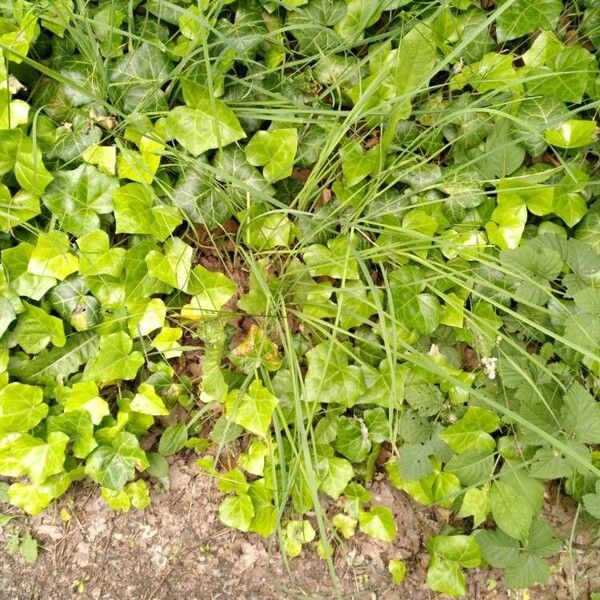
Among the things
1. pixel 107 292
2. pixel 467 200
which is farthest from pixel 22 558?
pixel 467 200

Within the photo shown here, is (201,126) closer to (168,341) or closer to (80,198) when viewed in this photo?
(80,198)

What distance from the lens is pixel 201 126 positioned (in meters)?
1.37

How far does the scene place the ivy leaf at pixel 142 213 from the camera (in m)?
1.37

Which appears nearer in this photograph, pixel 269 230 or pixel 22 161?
pixel 22 161

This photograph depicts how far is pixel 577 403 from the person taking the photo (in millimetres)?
1345

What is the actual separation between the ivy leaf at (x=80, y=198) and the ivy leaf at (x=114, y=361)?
27 cm

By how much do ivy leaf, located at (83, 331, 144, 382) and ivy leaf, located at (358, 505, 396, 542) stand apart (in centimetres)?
68

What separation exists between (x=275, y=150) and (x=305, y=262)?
289 millimetres

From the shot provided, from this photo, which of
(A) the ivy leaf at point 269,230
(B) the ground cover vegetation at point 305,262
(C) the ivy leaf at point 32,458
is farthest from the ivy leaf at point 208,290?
(C) the ivy leaf at point 32,458

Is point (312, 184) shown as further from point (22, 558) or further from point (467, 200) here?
point (22, 558)

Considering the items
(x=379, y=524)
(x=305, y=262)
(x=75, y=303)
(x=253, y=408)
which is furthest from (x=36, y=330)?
(x=379, y=524)

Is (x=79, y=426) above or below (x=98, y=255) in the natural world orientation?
below

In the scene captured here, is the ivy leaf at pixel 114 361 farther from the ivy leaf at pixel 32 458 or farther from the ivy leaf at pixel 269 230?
the ivy leaf at pixel 269 230

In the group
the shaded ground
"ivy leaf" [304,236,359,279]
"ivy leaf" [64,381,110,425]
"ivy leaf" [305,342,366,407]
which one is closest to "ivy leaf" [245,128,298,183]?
"ivy leaf" [304,236,359,279]
